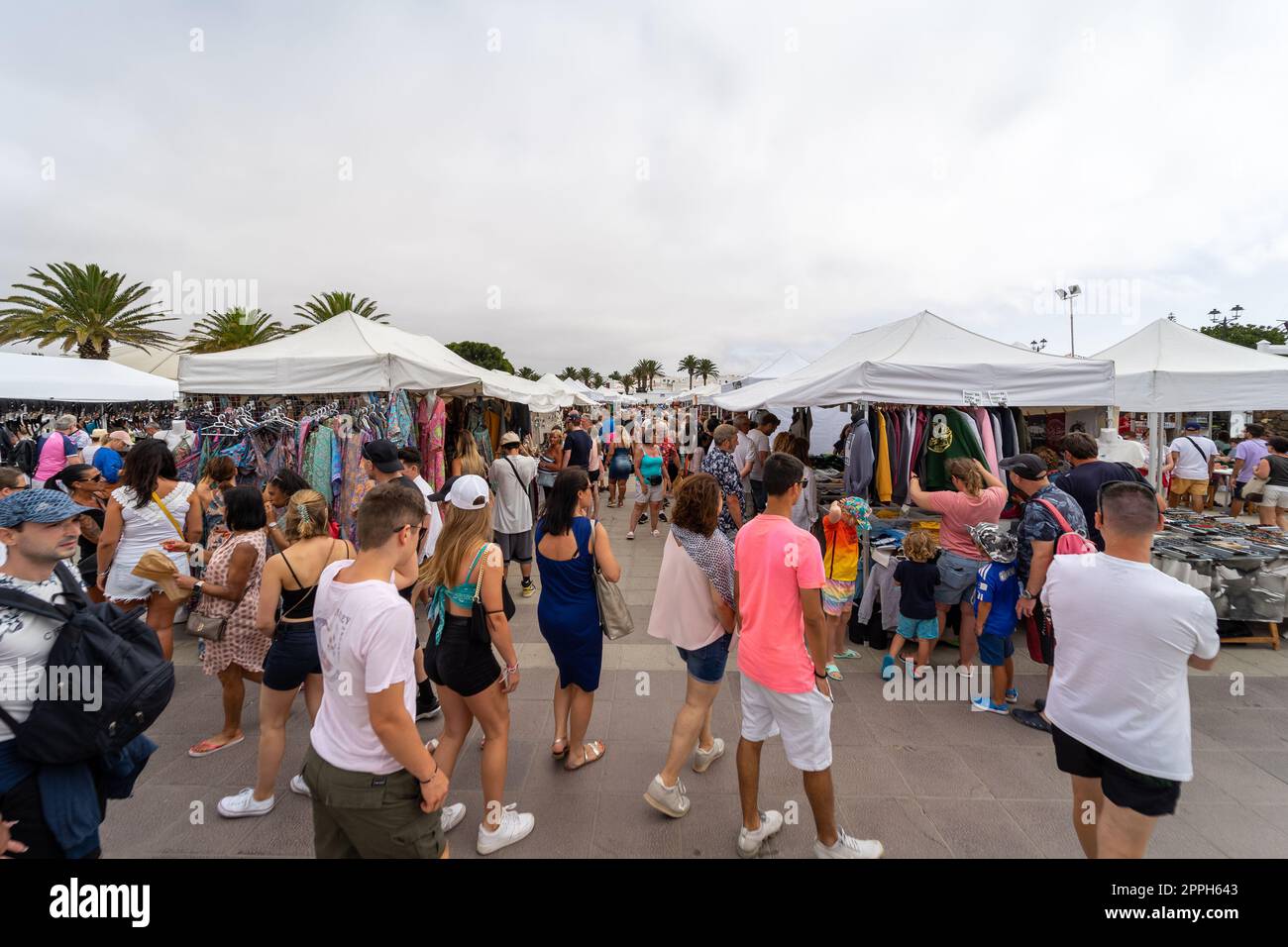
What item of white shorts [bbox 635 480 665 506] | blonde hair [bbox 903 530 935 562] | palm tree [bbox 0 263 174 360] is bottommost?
blonde hair [bbox 903 530 935 562]

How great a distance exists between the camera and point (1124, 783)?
6.61 ft

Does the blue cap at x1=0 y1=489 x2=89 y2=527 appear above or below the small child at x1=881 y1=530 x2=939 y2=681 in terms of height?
above

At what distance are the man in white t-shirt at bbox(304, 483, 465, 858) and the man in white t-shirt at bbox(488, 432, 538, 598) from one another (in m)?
4.09

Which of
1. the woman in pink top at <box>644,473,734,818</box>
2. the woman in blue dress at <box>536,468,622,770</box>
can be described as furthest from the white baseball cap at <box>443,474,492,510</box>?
the woman in pink top at <box>644,473,734,818</box>

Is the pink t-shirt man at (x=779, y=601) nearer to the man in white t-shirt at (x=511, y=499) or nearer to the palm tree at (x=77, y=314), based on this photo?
the man in white t-shirt at (x=511, y=499)

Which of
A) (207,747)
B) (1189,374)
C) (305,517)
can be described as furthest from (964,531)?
(1189,374)

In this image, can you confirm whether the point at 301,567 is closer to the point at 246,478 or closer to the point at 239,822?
the point at 239,822

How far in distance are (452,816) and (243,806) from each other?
1.08 meters

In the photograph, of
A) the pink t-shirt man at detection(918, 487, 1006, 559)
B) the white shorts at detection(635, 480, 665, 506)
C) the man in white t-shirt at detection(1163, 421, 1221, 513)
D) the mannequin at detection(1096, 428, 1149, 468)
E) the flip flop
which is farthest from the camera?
the man in white t-shirt at detection(1163, 421, 1221, 513)

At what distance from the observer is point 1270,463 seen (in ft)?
26.2

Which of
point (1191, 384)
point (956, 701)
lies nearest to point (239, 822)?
point (956, 701)

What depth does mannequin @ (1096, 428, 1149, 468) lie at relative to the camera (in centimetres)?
599

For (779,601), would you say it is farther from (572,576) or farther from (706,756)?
(706,756)

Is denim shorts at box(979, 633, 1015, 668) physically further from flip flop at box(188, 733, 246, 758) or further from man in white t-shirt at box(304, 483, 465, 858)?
flip flop at box(188, 733, 246, 758)
